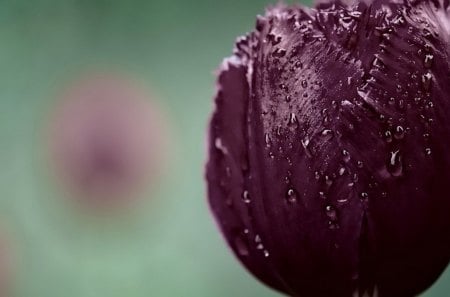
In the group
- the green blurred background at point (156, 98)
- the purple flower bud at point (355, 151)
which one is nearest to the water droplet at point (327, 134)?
the purple flower bud at point (355, 151)

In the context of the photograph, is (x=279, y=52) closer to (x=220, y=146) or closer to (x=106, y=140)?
(x=220, y=146)

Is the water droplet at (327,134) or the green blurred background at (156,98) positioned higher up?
the green blurred background at (156,98)

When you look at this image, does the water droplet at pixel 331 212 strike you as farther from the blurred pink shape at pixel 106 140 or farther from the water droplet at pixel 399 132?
the blurred pink shape at pixel 106 140

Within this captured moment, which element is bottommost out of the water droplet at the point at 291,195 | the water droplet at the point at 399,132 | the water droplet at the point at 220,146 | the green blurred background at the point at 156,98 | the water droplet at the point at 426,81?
the water droplet at the point at 291,195

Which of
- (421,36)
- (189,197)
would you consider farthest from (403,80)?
(189,197)

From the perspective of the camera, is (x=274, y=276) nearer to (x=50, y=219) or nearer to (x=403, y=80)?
(x=403, y=80)

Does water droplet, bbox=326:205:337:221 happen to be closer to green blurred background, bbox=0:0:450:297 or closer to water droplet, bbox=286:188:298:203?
water droplet, bbox=286:188:298:203

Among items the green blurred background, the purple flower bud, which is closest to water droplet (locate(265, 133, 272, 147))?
the purple flower bud
